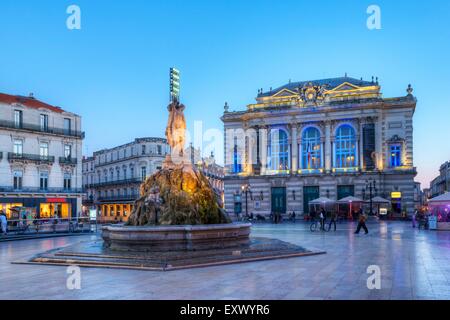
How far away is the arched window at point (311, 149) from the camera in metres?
59.4

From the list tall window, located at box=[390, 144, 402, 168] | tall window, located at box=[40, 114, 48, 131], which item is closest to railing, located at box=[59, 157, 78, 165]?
tall window, located at box=[40, 114, 48, 131]

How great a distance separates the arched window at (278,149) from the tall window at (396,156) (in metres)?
13.5

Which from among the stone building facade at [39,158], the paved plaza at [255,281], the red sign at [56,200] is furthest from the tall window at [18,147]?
the paved plaza at [255,281]

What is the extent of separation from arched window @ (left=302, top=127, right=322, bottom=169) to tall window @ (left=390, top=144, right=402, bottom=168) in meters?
8.87

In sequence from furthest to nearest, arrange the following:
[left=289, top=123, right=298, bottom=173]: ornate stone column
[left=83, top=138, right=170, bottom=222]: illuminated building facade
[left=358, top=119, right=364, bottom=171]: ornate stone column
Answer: [left=83, top=138, right=170, bottom=222]: illuminated building facade, [left=289, top=123, right=298, bottom=173]: ornate stone column, [left=358, top=119, right=364, bottom=171]: ornate stone column

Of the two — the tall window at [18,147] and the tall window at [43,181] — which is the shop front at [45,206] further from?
the tall window at [18,147]

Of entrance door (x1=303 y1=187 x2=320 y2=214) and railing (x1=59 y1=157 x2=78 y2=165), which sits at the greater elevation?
railing (x1=59 y1=157 x2=78 y2=165)

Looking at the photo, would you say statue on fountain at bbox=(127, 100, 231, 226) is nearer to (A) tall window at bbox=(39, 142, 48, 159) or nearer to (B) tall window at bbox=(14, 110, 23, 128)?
(B) tall window at bbox=(14, 110, 23, 128)

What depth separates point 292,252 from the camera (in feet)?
54.9

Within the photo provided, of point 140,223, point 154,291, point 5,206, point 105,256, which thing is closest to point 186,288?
point 154,291

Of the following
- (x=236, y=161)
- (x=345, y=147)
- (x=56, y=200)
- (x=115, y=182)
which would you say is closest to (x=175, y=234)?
(x=56, y=200)

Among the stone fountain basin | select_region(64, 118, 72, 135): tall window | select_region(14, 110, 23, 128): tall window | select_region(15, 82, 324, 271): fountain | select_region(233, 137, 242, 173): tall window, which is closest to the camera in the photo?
select_region(15, 82, 324, 271): fountain

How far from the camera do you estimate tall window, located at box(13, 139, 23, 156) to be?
152 feet
